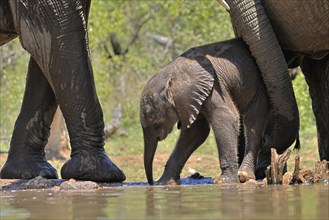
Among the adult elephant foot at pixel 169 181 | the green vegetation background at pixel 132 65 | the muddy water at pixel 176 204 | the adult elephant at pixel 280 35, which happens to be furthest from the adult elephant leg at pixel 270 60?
the green vegetation background at pixel 132 65

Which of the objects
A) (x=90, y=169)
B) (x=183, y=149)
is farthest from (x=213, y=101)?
(x=90, y=169)

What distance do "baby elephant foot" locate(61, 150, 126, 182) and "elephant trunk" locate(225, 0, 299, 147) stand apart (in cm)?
127

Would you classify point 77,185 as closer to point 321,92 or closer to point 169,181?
point 169,181

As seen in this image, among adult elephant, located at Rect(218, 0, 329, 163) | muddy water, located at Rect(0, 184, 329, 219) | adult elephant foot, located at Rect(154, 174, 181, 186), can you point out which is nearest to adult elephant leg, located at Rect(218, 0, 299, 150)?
adult elephant, located at Rect(218, 0, 329, 163)

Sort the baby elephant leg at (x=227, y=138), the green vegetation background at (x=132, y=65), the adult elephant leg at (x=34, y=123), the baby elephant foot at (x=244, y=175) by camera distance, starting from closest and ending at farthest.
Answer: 1. the baby elephant foot at (x=244, y=175)
2. the baby elephant leg at (x=227, y=138)
3. the adult elephant leg at (x=34, y=123)
4. the green vegetation background at (x=132, y=65)

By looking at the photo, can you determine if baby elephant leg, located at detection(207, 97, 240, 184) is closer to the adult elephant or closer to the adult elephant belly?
the adult elephant

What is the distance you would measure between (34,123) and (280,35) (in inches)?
83.5

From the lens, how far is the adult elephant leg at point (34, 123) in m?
7.78

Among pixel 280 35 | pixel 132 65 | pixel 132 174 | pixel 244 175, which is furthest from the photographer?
pixel 132 65

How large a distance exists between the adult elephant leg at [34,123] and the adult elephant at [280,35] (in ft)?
5.54

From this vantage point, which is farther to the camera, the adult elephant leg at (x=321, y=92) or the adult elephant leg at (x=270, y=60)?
the adult elephant leg at (x=321, y=92)

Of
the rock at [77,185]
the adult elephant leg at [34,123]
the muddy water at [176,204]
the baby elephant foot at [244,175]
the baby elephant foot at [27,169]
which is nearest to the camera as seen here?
the muddy water at [176,204]

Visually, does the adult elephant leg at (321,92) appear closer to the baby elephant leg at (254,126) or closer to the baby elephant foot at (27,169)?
the baby elephant leg at (254,126)

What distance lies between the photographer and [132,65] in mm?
24312
